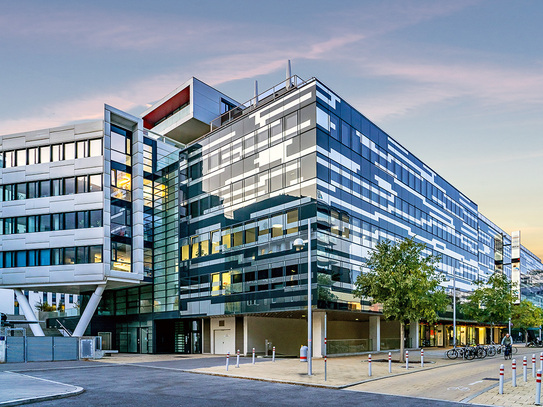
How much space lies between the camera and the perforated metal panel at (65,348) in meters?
37.8

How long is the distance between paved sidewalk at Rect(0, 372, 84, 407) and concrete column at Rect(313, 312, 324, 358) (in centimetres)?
2199

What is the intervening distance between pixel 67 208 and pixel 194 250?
12.3 meters

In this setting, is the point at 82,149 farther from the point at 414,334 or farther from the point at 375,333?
the point at 414,334

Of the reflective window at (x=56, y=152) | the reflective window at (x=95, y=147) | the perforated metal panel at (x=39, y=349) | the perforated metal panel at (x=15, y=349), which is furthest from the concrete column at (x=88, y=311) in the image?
the reflective window at (x=56, y=152)

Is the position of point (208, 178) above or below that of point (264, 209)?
above

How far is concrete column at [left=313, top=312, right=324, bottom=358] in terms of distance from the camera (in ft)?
128

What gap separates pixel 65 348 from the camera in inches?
1515

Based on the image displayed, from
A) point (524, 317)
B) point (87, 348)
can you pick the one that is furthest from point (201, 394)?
point (524, 317)

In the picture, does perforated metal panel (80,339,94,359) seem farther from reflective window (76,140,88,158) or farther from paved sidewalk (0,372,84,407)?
paved sidewalk (0,372,84,407)

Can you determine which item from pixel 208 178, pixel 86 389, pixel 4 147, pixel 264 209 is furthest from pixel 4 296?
pixel 86 389

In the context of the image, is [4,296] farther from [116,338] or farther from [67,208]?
[67,208]

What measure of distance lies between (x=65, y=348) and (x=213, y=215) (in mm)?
16903

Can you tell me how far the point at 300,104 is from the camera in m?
39.8

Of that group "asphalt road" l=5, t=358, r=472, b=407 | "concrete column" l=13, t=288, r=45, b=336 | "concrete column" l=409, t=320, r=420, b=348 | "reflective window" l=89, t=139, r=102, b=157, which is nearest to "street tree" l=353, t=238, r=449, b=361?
"asphalt road" l=5, t=358, r=472, b=407
